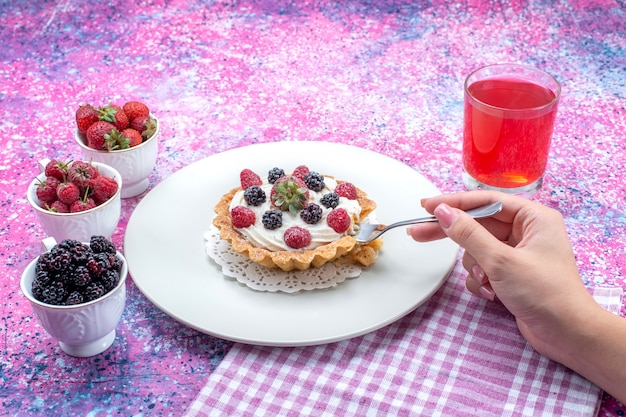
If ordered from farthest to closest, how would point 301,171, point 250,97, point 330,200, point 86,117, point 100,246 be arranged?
point 250,97
point 86,117
point 301,171
point 330,200
point 100,246

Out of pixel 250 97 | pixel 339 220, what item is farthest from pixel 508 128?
pixel 250 97

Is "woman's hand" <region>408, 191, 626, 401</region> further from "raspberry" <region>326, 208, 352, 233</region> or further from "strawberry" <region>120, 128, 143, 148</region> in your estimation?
"strawberry" <region>120, 128, 143, 148</region>

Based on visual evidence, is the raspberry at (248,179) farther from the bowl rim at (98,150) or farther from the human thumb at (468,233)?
the human thumb at (468,233)

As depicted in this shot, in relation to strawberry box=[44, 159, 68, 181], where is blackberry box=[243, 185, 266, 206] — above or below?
below

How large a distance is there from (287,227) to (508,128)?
59 centimetres

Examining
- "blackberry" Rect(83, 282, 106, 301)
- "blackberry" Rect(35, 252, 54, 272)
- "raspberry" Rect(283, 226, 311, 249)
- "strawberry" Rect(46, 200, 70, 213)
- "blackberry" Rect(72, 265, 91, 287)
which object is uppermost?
"blackberry" Rect(35, 252, 54, 272)

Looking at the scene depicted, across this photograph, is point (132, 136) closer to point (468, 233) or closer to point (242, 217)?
point (242, 217)

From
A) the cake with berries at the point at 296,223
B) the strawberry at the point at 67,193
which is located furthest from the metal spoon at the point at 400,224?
the strawberry at the point at 67,193

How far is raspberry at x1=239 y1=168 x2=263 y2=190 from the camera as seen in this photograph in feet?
6.06

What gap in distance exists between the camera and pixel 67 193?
1.74 metres

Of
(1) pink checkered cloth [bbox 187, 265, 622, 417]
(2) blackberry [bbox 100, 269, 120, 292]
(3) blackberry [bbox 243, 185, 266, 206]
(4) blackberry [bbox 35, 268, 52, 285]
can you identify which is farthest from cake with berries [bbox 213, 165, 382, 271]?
(4) blackberry [bbox 35, 268, 52, 285]

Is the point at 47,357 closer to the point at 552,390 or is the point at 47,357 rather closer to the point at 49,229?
the point at 49,229

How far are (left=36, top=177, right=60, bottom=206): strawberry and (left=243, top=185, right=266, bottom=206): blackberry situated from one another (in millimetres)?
427

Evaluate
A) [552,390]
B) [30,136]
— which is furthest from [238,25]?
[552,390]
